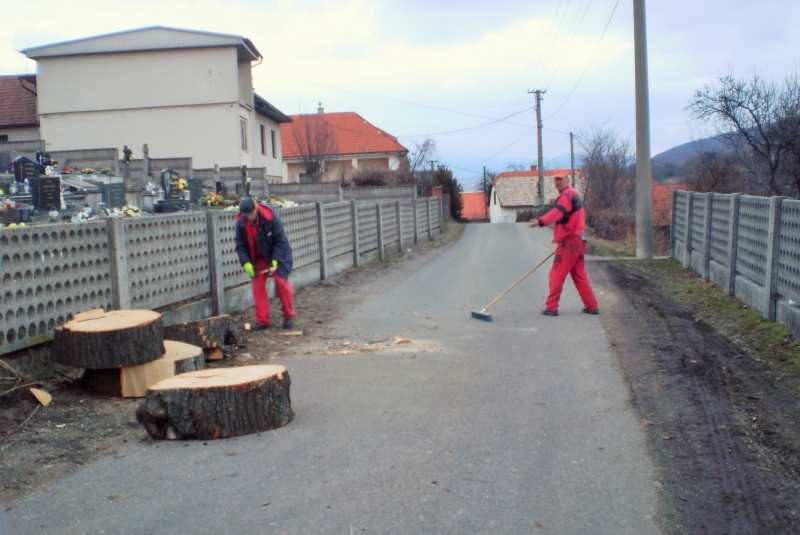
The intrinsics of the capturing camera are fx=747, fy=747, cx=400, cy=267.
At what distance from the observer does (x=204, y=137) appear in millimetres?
31734

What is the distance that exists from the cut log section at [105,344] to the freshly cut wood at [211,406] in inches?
33.4

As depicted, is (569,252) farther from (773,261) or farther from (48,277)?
(48,277)

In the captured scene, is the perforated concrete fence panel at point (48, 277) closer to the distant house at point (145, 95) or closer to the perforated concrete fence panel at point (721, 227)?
the perforated concrete fence panel at point (721, 227)

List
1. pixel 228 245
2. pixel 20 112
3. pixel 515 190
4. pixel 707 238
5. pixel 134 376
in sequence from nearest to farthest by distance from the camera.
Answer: pixel 134 376
pixel 228 245
pixel 707 238
pixel 20 112
pixel 515 190

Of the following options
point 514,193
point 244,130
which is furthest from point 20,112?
point 514,193

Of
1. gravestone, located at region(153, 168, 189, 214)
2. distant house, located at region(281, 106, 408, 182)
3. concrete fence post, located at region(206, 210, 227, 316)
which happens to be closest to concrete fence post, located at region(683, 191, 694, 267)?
concrete fence post, located at region(206, 210, 227, 316)

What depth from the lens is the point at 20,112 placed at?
1371 inches

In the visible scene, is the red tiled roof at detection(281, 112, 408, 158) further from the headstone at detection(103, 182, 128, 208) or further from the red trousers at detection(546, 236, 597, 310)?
the red trousers at detection(546, 236, 597, 310)

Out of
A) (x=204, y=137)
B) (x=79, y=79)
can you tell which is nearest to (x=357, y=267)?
(x=204, y=137)

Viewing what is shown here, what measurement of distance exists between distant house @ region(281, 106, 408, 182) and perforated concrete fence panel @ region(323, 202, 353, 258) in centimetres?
3150

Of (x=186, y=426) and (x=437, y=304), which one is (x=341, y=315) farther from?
(x=186, y=426)

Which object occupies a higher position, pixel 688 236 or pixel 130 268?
pixel 130 268

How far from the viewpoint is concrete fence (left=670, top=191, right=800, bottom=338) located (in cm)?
797

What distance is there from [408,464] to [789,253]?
5.54 metres
